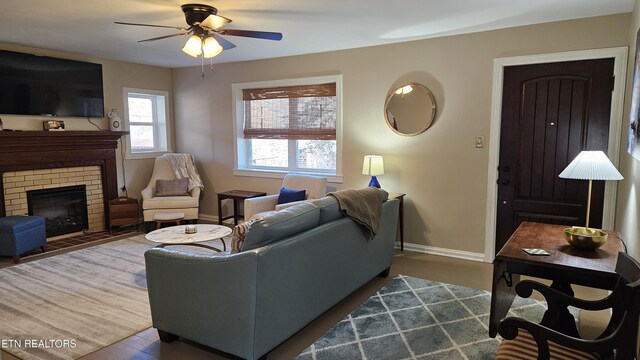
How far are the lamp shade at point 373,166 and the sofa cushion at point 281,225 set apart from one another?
74.4 inches

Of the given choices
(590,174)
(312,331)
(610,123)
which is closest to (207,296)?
(312,331)

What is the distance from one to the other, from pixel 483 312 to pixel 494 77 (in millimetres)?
2294

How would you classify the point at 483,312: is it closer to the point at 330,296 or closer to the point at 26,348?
the point at 330,296

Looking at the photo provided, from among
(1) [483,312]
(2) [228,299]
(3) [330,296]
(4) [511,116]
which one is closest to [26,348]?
(2) [228,299]

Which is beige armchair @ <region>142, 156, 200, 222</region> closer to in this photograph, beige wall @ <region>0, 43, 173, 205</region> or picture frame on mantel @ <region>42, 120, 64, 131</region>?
beige wall @ <region>0, 43, 173, 205</region>

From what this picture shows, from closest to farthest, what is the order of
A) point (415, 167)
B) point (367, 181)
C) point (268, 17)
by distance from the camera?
point (268, 17)
point (415, 167)
point (367, 181)

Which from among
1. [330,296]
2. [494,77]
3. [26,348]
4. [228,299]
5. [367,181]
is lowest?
[26,348]

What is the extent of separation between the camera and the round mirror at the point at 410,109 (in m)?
4.52

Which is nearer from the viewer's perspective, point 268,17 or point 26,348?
point 26,348

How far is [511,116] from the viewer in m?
4.12

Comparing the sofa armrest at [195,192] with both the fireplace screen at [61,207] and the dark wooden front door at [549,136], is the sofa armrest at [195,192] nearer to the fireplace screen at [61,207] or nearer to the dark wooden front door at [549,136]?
the fireplace screen at [61,207]

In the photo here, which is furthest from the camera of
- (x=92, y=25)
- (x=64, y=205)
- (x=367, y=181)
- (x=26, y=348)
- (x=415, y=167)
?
(x=64, y=205)

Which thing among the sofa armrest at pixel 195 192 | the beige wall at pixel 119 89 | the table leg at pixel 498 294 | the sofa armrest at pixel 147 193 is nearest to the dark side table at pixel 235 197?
the sofa armrest at pixel 195 192

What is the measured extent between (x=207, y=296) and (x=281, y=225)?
58 cm
